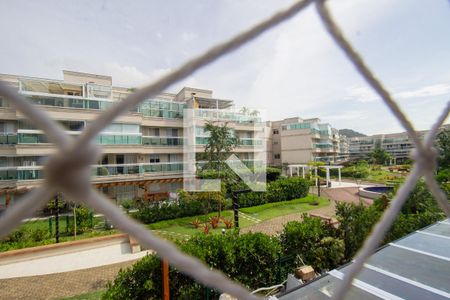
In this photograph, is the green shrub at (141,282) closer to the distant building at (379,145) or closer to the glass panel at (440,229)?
the glass panel at (440,229)

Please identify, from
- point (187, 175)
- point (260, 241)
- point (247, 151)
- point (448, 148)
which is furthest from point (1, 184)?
point (448, 148)

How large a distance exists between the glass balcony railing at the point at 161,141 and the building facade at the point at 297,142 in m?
14.9

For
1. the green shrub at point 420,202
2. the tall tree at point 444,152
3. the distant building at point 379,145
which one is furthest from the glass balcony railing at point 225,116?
the distant building at point 379,145

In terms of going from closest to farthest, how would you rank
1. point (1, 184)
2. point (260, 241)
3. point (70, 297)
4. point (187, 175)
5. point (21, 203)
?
point (21, 203) → point (260, 241) → point (70, 297) → point (1, 184) → point (187, 175)

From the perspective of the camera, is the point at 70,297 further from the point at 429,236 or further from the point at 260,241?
the point at 429,236

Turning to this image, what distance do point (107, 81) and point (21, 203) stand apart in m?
19.6

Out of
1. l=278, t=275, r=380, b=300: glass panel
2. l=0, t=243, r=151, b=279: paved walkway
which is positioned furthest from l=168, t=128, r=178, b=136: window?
l=278, t=275, r=380, b=300: glass panel

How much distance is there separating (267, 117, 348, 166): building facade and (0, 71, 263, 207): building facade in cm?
954

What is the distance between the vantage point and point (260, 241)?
15.3ft

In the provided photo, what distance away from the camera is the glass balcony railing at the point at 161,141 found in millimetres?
14770

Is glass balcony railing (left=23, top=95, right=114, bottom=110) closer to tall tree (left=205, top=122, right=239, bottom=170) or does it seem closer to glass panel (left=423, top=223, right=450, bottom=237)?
tall tree (left=205, top=122, right=239, bottom=170)

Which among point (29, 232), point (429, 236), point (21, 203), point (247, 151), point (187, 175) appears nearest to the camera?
point (21, 203)

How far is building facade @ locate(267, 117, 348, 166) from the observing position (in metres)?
26.7

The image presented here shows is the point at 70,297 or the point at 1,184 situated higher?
the point at 1,184
